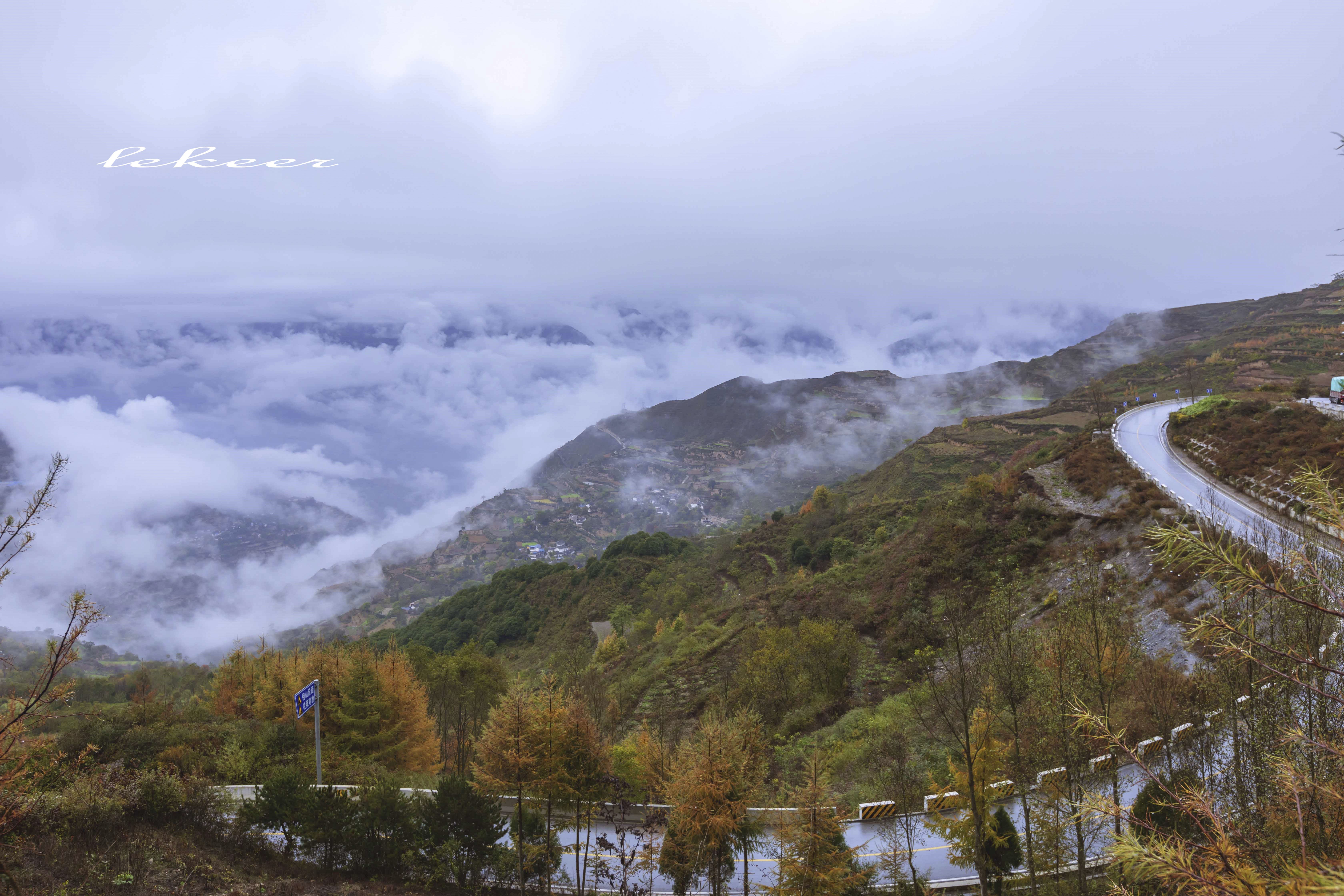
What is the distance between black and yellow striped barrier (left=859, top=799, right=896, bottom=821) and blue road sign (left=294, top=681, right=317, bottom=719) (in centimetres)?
2111

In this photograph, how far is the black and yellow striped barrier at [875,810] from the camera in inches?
904

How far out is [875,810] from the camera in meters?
23.2

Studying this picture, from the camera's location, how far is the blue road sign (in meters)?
23.8

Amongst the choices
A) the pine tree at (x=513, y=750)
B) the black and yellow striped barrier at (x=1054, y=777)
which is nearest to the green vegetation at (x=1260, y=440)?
the black and yellow striped barrier at (x=1054, y=777)

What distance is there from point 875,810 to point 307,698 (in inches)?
880

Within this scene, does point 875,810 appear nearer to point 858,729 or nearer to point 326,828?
point 858,729

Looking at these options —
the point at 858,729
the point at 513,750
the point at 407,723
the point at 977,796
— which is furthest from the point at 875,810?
the point at 407,723

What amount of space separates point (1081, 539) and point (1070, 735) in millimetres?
32713

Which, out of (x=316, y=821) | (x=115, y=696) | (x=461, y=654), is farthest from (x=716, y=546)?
(x=316, y=821)

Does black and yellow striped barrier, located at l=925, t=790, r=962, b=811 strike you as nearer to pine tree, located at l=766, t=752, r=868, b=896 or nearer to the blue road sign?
pine tree, located at l=766, t=752, r=868, b=896

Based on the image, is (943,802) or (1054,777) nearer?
(1054,777)

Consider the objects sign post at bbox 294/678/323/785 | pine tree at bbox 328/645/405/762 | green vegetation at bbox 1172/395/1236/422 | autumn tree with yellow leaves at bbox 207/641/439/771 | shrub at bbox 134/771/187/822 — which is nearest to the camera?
shrub at bbox 134/771/187/822

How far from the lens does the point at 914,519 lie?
71.7 m

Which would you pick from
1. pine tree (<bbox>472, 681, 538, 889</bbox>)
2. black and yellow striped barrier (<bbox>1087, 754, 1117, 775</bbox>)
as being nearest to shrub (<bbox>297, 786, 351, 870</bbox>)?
pine tree (<bbox>472, 681, 538, 889</bbox>)
